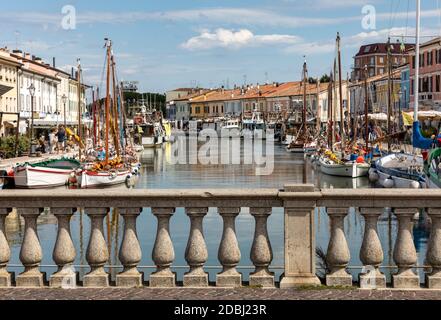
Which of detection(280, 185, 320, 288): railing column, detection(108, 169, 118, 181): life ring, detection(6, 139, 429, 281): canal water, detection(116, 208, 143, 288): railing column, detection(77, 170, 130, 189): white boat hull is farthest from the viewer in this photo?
detection(108, 169, 118, 181): life ring

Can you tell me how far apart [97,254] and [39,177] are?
43.6 meters

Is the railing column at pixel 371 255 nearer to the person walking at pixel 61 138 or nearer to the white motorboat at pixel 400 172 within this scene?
the white motorboat at pixel 400 172

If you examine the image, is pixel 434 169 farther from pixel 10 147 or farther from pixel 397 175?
pixel 10 147

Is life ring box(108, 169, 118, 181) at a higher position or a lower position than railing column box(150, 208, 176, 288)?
lower

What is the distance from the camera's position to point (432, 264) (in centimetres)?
895

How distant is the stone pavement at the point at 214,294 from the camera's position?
8.64 meters

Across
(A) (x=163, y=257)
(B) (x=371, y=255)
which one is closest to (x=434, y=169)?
(B) (x=371, y=255)

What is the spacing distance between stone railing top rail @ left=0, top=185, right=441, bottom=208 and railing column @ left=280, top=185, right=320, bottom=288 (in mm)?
24

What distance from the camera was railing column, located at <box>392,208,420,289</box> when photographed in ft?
29.4

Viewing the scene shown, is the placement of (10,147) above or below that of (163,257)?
above

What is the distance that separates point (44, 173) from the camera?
52062 mm

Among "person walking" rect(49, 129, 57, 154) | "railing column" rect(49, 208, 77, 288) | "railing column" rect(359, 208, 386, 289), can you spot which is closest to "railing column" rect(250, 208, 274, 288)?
"railing column" rect(359, 208, 386, 289)

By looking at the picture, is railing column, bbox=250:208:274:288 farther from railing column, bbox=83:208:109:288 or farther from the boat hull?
the boat hull

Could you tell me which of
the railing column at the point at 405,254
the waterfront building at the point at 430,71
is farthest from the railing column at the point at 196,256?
the waterfront building at the point at 430,71
